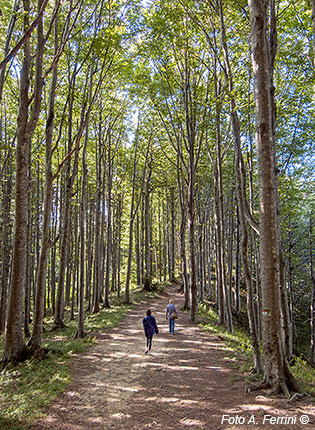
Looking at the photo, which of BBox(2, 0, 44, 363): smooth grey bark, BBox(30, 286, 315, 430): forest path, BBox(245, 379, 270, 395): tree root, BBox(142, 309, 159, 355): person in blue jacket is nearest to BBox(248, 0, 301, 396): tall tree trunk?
BBox(245, 379, 270, 395): tree root

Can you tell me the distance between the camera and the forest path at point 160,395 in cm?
437

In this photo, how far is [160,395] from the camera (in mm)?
5609

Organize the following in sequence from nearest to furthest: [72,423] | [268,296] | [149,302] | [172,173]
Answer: [72,423], [268,296], [149,302], [172,173]

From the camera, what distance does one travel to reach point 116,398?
18.2ft

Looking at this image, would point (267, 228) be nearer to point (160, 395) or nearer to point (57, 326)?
point (160, 395)

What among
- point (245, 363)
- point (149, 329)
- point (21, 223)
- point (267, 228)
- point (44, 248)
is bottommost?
point (245, 363)

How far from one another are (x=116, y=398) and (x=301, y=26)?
1114 centimetres

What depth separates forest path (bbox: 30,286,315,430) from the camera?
14.3ft

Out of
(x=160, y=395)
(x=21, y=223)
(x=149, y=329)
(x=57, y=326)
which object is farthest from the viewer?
(x=57, y=326)

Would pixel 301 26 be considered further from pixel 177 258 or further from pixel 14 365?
pixel 177 258

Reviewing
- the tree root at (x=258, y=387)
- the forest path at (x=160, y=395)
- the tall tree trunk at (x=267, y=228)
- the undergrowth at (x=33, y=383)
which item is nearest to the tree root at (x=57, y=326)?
the undergrowth at (x=33, y=383)

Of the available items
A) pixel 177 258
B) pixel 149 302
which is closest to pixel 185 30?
pixel 149 302

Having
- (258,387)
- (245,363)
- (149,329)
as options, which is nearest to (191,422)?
(258,387)

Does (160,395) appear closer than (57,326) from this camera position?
Yes
